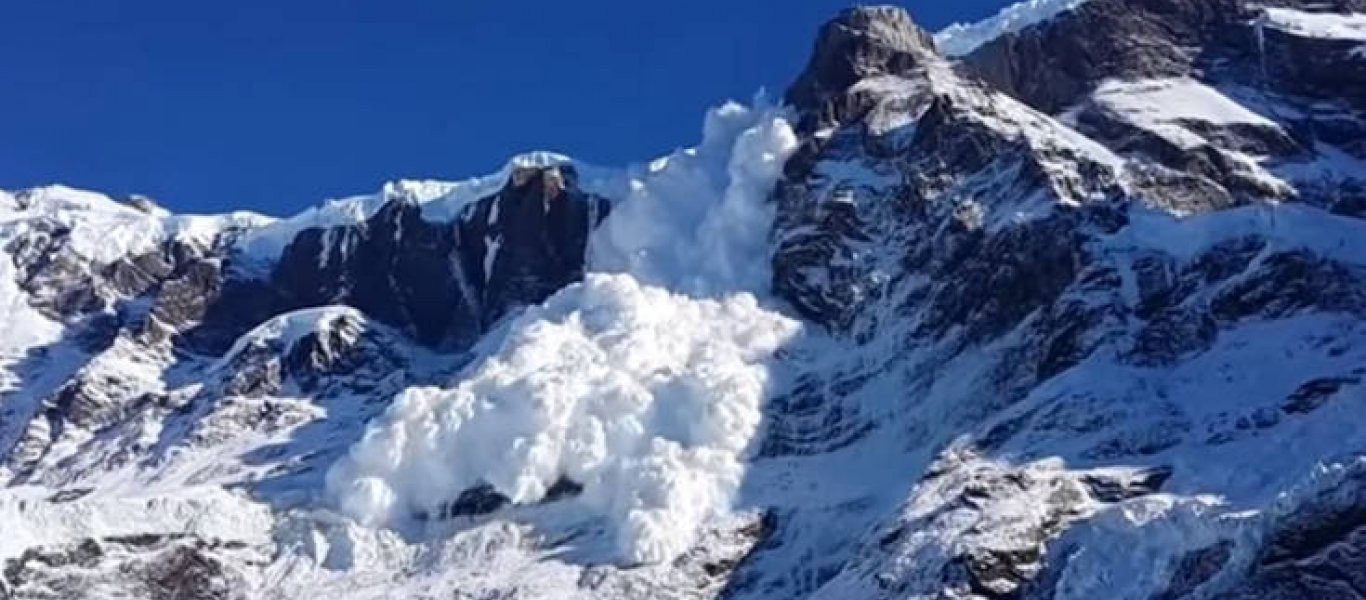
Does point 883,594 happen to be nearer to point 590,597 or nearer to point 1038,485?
point 1038,485

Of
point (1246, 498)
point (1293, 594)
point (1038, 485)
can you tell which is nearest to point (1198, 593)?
point (1293, 594)

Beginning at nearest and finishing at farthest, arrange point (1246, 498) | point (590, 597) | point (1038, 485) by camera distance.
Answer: point (1246, 498) < point (1038, 485) < point (590, 597)

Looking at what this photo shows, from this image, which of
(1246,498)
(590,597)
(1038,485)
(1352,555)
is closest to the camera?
(1352,555)

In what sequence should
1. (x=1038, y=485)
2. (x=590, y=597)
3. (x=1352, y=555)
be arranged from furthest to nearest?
(x=590, y=597)
(x=1038, y=485)
(x=1352, y=555)

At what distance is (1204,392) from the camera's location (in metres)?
198

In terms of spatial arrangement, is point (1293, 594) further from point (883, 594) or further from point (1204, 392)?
point (1204, 392)

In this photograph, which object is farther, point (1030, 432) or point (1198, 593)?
point (1030, 432)

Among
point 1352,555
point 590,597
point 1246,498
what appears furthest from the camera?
point 590,597

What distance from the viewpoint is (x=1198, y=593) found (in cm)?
15238

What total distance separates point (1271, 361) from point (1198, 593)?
1913 inches

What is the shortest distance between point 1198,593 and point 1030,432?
47232 millimetres

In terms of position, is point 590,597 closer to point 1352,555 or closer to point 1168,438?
point 1168,438

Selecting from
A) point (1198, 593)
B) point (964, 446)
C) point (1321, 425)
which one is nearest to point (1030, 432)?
point (964, 446)

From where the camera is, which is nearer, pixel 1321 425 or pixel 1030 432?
pixel 1321 425
